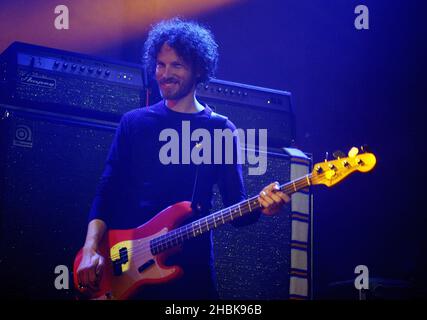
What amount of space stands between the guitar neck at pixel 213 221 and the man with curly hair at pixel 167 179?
31mm

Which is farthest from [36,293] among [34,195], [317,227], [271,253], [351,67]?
[351,67]

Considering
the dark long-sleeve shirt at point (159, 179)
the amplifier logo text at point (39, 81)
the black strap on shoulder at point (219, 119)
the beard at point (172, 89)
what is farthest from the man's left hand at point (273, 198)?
the amplifier logo text at point (39, 81)

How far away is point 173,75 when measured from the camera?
2.00 meters

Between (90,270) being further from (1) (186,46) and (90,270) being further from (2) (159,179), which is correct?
(1) (186,46)

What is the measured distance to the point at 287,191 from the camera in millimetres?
1764

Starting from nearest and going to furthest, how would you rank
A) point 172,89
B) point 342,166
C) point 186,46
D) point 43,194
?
1. point 342,166
2. point 43,194
3. point 172,89
4. point 186,46

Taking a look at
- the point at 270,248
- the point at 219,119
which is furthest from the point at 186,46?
the point at 270,248

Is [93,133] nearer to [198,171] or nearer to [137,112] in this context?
[137,112]

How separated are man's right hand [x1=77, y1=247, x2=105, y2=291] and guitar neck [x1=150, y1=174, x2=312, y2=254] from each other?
0.17m

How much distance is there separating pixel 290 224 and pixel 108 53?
116cm

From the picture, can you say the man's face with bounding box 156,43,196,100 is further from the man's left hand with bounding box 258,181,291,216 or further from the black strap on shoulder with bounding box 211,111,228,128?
the man's left hand with bounding box 258,181,291,216

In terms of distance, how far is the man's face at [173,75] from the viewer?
6.50 feet

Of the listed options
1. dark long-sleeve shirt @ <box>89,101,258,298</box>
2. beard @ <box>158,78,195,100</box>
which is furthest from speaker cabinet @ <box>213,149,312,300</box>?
beard @ <box>158,78,195,100</box>

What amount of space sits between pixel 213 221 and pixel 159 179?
0.70 ft
